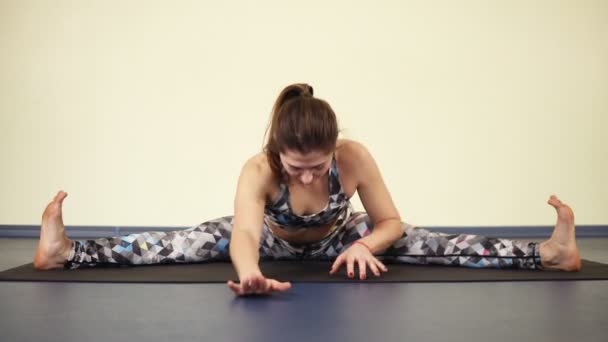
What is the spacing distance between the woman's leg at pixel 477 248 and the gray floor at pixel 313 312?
0.20 metres

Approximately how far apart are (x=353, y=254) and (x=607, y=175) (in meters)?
2.90

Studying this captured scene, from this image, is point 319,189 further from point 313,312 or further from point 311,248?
point 313,312

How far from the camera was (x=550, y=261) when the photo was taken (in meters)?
2.21

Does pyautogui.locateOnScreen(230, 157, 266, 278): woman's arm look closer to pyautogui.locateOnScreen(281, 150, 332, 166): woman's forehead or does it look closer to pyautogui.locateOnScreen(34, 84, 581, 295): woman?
pyautogui.locateOnScreen(34, 84, 581, 295): woman

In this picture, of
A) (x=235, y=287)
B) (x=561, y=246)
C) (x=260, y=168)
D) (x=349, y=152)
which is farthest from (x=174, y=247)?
(x=561, y=246)

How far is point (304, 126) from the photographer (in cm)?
184

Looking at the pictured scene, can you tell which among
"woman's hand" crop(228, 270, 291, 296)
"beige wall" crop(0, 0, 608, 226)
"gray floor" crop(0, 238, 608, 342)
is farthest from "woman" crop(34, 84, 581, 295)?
"beige wall" crop(0, 0, 608, 226)

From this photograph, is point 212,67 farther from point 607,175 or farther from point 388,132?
point 607,175

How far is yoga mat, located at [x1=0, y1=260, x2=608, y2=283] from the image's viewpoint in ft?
6.66

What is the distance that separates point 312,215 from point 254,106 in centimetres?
206

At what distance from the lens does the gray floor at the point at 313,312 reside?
132 centimetres

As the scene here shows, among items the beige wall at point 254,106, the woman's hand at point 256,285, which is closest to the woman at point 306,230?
the woman's hand at point 256,285

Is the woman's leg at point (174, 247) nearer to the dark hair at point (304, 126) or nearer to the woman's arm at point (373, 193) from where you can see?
the woman's arm at point (373, 193)

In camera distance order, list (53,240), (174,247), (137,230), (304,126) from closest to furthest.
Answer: (304,126), (53,240), (174,247), (137,230)
